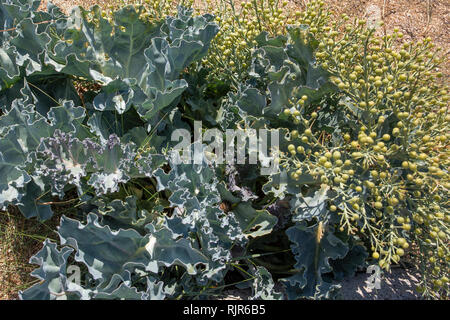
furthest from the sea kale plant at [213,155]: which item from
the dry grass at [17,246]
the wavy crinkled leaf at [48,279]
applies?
the dry grass at [17,246]

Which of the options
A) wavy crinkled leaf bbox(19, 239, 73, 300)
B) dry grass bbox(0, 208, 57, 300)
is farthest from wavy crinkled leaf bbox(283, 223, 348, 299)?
dry grass bbox(0, 208, 57, 300)

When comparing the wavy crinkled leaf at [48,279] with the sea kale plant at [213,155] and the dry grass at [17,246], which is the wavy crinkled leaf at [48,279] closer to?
the sea kale plant at [213,155]

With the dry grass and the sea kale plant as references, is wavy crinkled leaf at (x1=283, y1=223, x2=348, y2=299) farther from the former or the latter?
the dry grass

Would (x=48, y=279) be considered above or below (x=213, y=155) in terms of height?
below

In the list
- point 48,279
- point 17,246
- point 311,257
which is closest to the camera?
point 48,279

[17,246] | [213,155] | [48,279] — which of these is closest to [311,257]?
[213,155]

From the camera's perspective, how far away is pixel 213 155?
7.80 feet

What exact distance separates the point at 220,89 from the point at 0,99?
1255 millimetres

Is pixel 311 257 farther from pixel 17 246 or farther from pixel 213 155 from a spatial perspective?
pixel 17 246

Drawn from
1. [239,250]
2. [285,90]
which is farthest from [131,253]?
[285,90]

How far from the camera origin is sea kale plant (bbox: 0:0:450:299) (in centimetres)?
202

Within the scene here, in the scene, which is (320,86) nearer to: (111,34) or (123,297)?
(111,34)

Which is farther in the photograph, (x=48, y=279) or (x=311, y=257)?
(x=311, y=257)

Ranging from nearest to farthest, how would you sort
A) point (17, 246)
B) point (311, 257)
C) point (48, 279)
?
point (48, 279)
point (311, 257)
point (17, 246)
